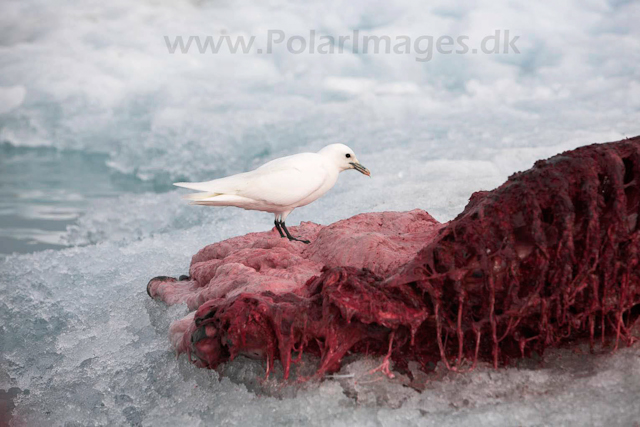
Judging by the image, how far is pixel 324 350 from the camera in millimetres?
1800

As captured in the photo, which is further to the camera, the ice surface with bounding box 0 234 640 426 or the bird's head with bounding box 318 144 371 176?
the bird's head with bounding box 318 144 371 176

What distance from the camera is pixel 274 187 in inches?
146

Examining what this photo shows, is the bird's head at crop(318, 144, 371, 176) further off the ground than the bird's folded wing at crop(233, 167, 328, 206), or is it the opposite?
the bird's head at crop(318, 144, 371, 176)

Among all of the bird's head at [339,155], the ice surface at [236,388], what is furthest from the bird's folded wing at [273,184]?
the ice surface at [236,388]

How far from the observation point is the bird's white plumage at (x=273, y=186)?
3666 mm

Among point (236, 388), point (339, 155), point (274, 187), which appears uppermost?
point (339, 155)

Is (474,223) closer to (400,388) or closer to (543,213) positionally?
(543,213)

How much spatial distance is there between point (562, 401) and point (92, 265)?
346 centimetres

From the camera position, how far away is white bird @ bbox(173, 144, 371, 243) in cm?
367

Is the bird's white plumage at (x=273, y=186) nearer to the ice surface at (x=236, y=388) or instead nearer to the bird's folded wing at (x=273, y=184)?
the bird's folded wing at (x=273, y=184)

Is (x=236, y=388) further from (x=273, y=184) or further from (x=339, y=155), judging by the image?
(x=339, y=155)

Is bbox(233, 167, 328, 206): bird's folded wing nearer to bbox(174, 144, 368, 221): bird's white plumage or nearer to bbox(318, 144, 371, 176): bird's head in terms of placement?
bbox(174, 144, 368, 221): bird's white plumage

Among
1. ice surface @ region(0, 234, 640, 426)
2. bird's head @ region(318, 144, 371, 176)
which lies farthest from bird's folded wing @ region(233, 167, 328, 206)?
ice surface @ region(0, 234, 640, 426)

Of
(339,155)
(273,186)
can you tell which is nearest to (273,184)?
(273,186)
